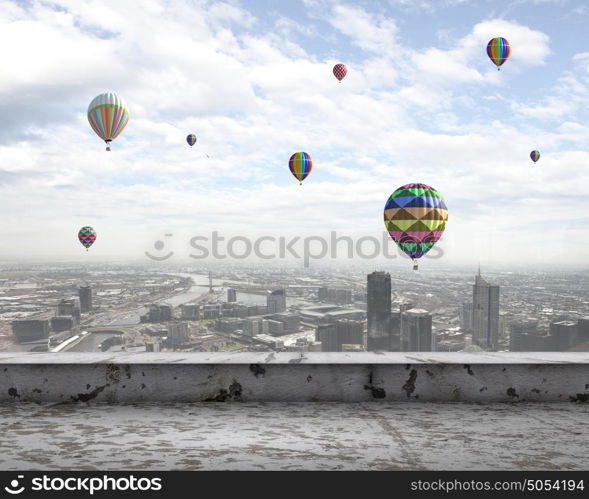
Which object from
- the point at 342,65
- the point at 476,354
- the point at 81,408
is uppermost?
the point at 342,65

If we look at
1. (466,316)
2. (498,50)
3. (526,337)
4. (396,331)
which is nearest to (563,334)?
(526,337)

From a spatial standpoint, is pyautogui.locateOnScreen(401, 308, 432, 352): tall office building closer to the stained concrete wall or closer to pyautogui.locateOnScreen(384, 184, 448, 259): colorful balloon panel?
pyautogui.locateOnScreen(384, 184, 448, 259): colorful balloon panel

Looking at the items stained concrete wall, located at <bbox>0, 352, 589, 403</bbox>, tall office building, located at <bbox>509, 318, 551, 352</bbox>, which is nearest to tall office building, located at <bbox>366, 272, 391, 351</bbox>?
tall office building, located at <bbox>509, 318, 551, 352</bbox>

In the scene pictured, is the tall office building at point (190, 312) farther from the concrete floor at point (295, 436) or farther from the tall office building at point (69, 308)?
the concrete floor at point (295, 436)
